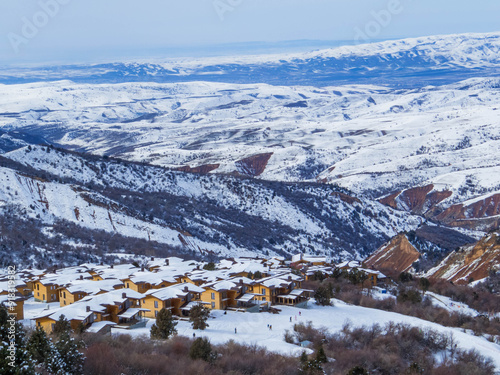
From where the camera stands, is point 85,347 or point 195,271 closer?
point 85,347

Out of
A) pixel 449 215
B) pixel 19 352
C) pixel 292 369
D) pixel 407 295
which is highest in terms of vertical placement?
pixel 19 352

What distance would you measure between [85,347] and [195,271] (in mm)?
19985

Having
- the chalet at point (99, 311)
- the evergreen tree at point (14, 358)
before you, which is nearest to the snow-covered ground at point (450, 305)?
the chalet at point (99, 311)

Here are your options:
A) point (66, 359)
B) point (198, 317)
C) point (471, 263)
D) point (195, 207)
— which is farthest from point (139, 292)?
point (195, 207)

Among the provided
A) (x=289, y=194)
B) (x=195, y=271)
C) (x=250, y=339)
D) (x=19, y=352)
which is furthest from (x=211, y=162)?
(x=19, y=352)

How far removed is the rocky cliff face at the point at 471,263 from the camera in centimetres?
5919

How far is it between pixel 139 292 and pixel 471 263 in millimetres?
35126

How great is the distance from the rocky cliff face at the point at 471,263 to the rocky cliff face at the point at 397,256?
5156 mm

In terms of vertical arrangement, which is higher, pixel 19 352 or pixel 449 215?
pixel 19 352

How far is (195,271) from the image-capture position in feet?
151

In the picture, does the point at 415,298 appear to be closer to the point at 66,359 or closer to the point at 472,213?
the point at 66,359

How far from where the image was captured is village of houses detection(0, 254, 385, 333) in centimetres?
3353

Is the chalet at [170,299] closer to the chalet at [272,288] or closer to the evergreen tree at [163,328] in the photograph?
the chalet at [272,288]

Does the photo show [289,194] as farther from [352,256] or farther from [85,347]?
[85,347]
